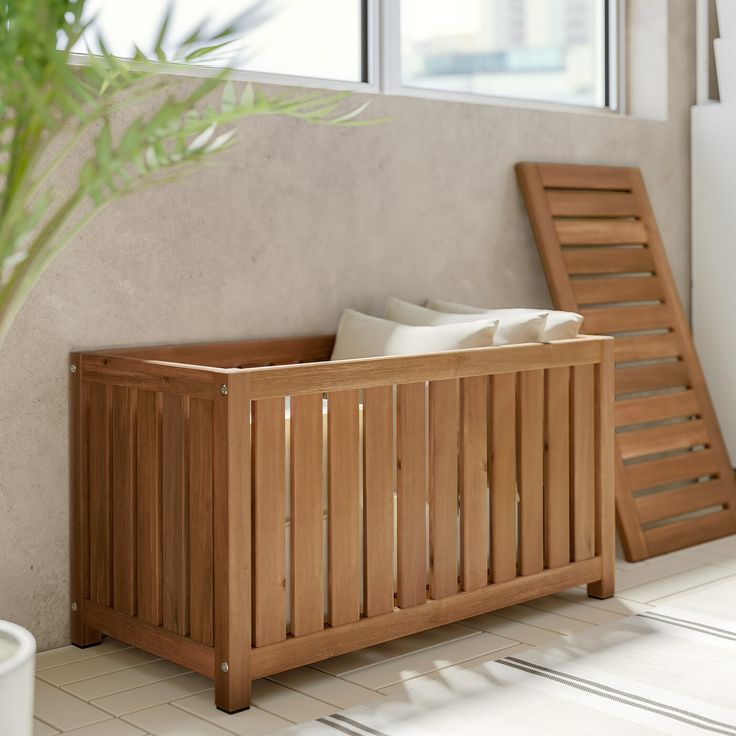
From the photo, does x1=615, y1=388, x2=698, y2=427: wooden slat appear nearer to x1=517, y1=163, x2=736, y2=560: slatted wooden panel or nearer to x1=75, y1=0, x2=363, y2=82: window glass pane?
x1=517, y1=163, x2=736, y2=560: slatted wooden panel

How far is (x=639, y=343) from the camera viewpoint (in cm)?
351

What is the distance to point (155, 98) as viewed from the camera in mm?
2494

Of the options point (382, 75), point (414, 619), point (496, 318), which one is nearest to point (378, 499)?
point (414, 619)

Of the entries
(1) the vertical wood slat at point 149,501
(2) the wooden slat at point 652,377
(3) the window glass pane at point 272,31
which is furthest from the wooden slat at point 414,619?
(3) the window glass pane at point 272,31

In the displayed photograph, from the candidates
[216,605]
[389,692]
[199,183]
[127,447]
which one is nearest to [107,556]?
[127,447]

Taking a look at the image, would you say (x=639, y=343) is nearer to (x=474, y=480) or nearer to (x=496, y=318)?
(x=496, y=318)

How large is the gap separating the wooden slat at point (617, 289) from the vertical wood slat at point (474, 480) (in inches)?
38.7

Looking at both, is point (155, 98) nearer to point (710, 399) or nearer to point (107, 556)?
point (107, 556)

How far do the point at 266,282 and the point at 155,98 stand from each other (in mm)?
528

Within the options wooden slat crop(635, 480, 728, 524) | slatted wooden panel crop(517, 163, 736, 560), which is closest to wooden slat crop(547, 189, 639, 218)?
slatted wooden panel crop(517, 163, 736, 560)

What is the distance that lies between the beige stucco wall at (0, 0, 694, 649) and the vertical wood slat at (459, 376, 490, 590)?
0.55m

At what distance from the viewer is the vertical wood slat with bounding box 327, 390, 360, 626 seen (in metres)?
2.21

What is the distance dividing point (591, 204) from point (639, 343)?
1.57 ft

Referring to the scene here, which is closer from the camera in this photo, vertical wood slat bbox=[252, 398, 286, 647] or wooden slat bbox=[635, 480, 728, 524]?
vertical wood slat bbox=[252, 398, 286, 647]
